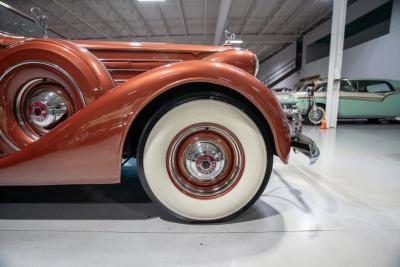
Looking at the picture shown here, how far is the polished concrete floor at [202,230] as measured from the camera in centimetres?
104

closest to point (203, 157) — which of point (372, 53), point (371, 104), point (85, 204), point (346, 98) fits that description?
point (85, 204)

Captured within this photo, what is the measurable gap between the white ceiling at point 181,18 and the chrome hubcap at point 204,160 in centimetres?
867

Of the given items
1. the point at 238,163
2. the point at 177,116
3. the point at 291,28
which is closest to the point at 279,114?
the point at 238,163

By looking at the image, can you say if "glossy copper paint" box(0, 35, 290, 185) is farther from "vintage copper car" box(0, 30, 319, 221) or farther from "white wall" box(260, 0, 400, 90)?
"white wall" box(260, 0, 400, 90)

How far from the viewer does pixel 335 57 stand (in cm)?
577

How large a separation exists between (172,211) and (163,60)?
1142mm

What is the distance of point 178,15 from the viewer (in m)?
11.3

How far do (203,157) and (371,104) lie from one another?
24.4ft

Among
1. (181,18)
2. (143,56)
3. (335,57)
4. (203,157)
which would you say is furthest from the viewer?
(181,18)

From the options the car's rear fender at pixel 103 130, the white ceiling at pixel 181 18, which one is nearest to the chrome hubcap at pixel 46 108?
the car's rear fender at pixel 103 130

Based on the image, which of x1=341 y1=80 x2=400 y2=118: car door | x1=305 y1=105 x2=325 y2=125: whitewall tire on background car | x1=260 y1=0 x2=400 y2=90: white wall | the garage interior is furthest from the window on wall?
the garage interior

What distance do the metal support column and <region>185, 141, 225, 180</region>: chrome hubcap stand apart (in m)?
5.71

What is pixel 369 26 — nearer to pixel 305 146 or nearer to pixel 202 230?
pixel 305 146

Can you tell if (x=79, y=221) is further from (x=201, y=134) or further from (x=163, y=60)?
(x=163, y=60)
